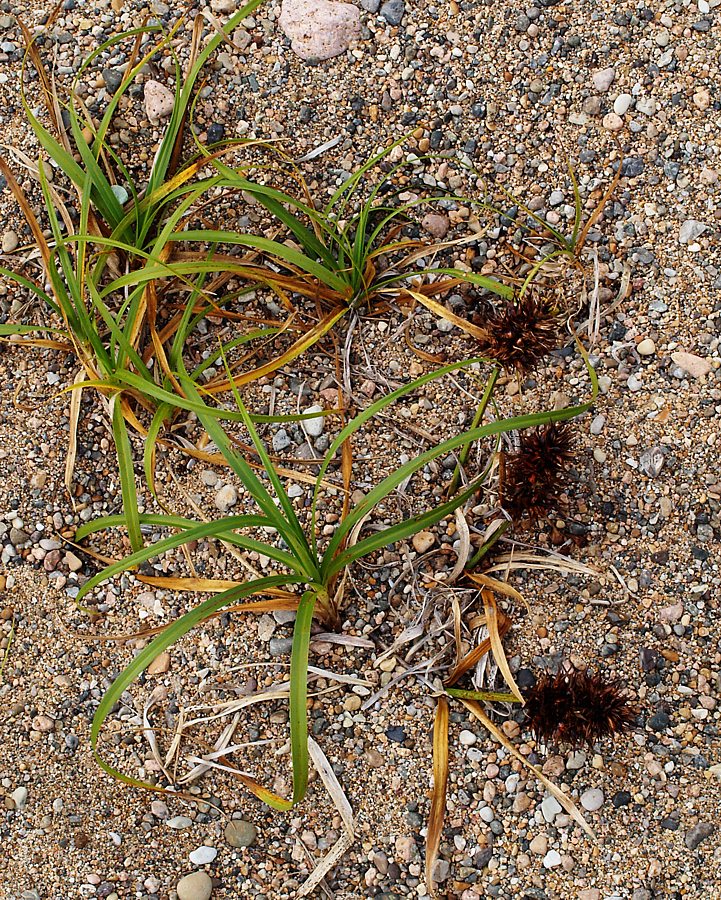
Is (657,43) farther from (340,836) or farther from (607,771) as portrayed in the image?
(340,836)

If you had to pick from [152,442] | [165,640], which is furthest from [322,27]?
[165,640]

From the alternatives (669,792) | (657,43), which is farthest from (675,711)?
(657,43)

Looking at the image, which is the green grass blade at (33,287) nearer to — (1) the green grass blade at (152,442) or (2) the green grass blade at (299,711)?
(1) the green grass blade at (152,442)

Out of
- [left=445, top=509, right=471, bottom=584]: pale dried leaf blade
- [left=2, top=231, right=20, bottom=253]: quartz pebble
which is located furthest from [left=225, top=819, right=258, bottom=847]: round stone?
[left=2, top=231, right=20, bottom=253]: quartz pebble

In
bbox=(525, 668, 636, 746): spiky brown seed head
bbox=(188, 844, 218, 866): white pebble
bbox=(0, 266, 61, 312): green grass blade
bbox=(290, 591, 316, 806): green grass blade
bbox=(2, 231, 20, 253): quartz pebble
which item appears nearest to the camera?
bbox=(290, 591, 316, 806): green grass blade

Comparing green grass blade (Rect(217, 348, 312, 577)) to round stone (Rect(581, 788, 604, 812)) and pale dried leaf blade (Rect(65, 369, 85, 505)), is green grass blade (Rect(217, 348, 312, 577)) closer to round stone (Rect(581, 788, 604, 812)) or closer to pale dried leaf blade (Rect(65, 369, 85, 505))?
pale dried leaf blade (Rect(65, 369, 85, 505))

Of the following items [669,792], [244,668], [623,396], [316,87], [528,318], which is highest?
[316,87]

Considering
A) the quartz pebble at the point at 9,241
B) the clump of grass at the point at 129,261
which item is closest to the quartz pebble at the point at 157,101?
the clump of grass at the point at 129,261
